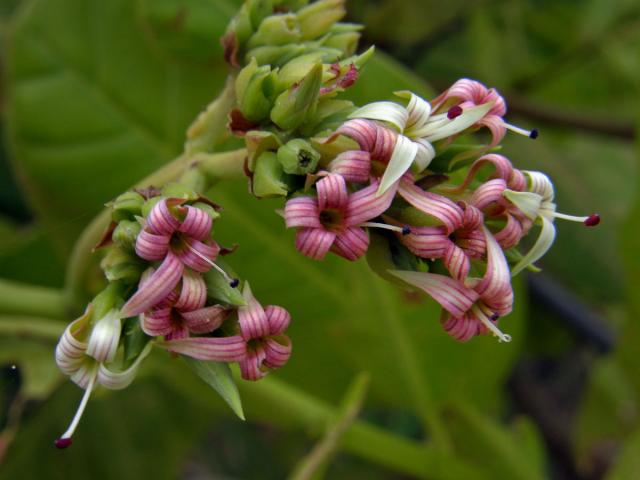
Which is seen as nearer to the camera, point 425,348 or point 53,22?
point 53,22

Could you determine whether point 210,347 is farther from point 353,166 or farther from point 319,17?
point 319,17

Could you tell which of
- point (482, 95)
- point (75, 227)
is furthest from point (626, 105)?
point (482, 95)

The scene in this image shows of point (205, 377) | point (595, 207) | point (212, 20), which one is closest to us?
point (205, 377)

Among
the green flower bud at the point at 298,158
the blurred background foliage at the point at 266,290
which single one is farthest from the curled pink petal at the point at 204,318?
the blurred background foliage at the point at 266,290

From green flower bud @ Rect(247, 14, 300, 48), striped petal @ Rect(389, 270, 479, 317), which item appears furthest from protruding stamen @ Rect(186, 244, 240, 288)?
green flower bud @ Rect(247, 14, 300, 48)

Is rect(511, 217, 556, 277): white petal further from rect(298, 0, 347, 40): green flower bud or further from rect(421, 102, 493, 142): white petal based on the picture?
rect(298, 0, 347, 40): green flower bud

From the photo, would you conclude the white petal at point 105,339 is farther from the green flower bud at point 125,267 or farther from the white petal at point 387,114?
the white petal at point 387,114

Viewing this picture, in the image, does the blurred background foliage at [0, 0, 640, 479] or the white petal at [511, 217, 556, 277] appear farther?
the blurred background foliage at [0, 0, 640, 479]

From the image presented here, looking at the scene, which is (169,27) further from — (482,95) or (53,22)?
(482,95)
